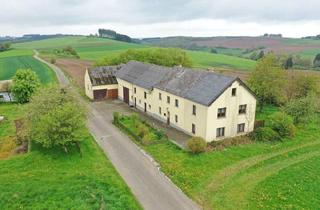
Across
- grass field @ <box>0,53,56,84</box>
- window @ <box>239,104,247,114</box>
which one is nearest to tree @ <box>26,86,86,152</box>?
window @ <box>239,104,247,114</box>

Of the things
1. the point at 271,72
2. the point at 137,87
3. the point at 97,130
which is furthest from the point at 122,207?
the point at 271,72

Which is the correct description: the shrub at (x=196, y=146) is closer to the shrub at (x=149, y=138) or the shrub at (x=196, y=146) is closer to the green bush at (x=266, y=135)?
the shrub at (x=149, y=138)

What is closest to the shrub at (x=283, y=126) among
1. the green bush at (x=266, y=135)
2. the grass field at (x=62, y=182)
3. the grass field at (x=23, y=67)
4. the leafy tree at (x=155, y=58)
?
the green bush at (x=266, y=135)

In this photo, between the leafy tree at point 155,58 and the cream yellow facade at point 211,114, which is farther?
the leafy tree at point 155,58

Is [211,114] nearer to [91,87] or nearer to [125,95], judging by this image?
[125,95]

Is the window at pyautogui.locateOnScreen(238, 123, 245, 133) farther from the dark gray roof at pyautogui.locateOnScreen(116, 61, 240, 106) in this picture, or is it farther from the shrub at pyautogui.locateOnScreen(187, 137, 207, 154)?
the shrub at pyautogui.locateOnScreen(187, 137, 207, 154)

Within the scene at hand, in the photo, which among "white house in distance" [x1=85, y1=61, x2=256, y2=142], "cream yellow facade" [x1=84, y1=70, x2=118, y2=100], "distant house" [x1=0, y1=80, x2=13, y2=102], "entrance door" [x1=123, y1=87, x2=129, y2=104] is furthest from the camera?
"distant house" [x1=0, y1=80, x2=13, y2=102]

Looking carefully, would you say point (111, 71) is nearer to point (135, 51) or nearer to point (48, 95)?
point (135, 51)
